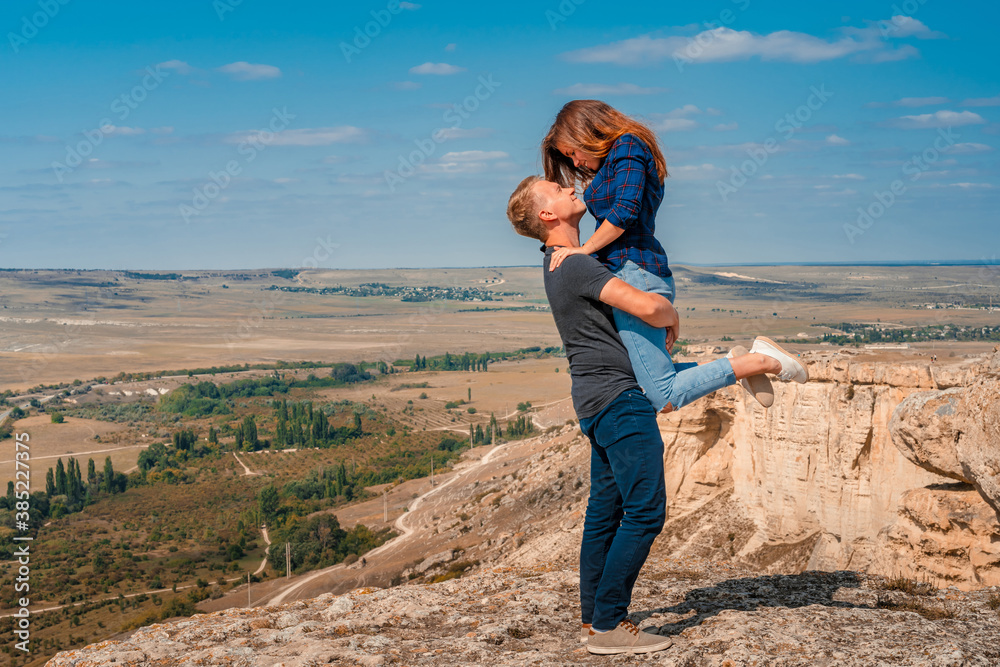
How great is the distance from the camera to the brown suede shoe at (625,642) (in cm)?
522

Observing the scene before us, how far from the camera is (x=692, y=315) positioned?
156 m

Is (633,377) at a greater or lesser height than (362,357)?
greater

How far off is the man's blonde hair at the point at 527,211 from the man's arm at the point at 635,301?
79 cm

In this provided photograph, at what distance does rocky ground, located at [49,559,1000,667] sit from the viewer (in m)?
5.22

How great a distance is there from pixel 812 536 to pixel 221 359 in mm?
179053

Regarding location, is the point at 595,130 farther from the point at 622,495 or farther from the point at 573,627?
the point at 573,627

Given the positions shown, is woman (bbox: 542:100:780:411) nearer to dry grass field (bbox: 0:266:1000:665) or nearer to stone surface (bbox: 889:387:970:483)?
stone surface (bbox: 889:387:970:483)

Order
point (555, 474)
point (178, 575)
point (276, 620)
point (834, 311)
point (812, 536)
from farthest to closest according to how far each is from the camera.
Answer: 1. point (834, 311)
2. point (178, 575)
3. point (555, 474)
4. point (812, 536)
5. point (276, 620)

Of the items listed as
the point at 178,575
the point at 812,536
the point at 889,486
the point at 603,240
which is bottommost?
the point at 178,575

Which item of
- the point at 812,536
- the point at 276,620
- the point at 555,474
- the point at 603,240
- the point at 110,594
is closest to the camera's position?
the point at 603,240

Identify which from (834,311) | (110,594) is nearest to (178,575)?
(110,594)

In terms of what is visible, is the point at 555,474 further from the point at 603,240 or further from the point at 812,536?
the point at 603,240

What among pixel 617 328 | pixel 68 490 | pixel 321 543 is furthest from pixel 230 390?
pixel 617 328

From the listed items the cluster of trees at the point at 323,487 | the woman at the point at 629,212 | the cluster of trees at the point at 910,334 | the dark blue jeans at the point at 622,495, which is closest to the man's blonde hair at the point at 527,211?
the woman at the point at 629,212
